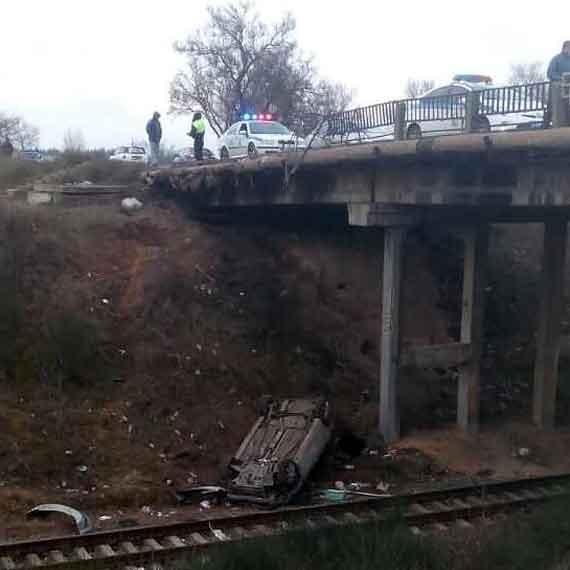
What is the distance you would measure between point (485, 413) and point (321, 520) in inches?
265

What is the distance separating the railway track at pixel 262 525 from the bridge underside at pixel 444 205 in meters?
2.68

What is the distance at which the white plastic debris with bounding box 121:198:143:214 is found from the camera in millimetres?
20203

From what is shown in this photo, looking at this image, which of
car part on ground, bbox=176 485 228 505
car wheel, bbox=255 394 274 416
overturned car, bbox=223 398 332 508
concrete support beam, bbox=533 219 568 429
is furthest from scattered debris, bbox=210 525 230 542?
concrete support beam, bbox=533 219 568 429

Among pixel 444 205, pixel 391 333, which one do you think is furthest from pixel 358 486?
pixel 444 205

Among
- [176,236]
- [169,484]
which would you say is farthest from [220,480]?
[176,236]

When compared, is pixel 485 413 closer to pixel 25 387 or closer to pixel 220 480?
pixel 220 480

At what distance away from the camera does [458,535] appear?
9.76m

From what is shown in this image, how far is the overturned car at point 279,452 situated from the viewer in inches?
458

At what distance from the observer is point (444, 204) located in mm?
12500

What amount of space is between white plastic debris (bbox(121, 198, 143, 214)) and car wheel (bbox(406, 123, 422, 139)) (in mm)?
8748

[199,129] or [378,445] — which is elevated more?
[199,129]

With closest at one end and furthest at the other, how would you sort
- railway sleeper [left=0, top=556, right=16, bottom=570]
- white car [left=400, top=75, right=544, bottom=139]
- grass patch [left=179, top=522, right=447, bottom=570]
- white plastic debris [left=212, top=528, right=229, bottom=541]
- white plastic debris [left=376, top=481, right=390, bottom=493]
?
grass patch [left=179, top=522, right=447, bottom=570], railway sleeper [left=0, top=556, right=16, bottom=570], white plastic debris [left=212, top=528, right=229, bottom=541], white car [left=400, top=75, right=544, bottom=139], white plastic debris [left=376, top=481, right=390, bottom=493]

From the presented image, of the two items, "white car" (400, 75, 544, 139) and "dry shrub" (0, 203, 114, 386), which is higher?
"white car" (400, 75, 544, 139)

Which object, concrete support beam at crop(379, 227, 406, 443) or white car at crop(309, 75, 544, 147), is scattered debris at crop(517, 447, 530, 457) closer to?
concrete support beam at crop(379, 227, 406, 443)
